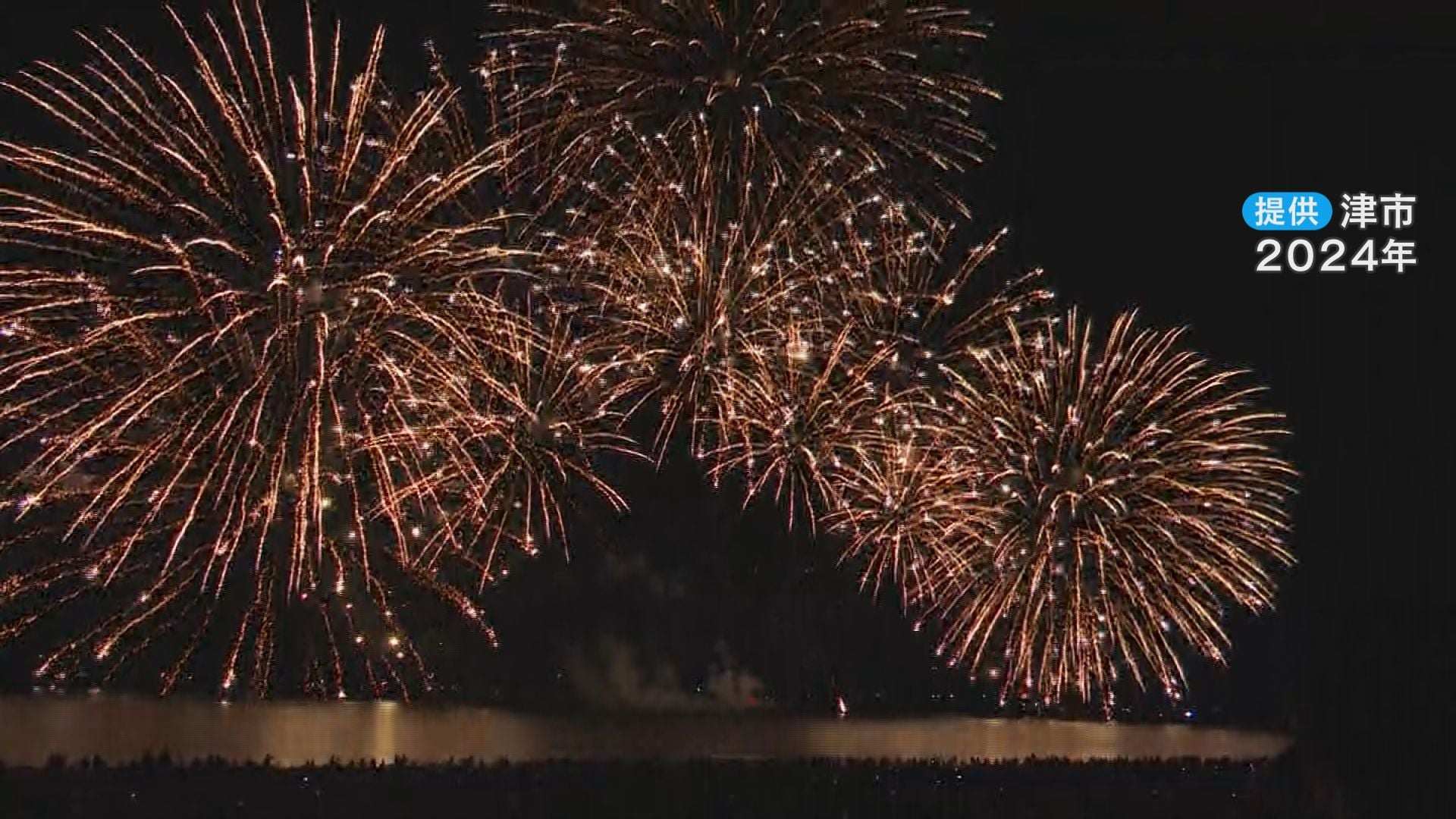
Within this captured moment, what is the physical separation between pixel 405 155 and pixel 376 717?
29614mm

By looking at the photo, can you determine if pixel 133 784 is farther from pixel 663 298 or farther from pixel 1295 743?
pixel 1295 743

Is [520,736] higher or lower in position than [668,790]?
higher

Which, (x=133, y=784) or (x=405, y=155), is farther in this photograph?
(x=405, y=155)

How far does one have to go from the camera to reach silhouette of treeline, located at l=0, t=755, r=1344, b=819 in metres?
25.7

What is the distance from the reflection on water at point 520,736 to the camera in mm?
42500

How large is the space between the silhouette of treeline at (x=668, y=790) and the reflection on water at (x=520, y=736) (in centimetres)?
982

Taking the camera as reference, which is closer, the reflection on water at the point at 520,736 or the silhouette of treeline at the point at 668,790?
the silhouette of treeline at the point at 668,790

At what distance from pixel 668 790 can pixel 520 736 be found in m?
19.5

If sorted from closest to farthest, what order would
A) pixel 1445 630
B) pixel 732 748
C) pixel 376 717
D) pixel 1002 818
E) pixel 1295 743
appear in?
pixel 1445 630 → pixel 1295 743 → pixel 1002 818 → pixel 732 748 → pixel 376 717

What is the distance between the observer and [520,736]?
4644cm

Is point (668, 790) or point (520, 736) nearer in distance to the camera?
point (668, 790)

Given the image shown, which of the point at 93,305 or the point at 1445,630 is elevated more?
the point at 93,305

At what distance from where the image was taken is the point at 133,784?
85.0ft

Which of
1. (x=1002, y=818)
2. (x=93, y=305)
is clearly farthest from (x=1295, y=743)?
(x=93, y=305)
